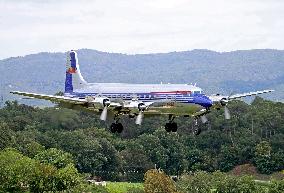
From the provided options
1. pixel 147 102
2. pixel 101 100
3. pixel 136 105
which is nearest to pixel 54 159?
pixel 101 100

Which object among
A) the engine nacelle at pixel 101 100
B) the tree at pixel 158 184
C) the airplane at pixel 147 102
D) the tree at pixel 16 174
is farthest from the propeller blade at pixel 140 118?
the tree at pixel 158 184

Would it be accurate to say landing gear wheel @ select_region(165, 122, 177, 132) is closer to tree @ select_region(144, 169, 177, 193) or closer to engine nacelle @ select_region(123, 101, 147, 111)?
engine nacelle @ select_region(123, 101, 147, 111)

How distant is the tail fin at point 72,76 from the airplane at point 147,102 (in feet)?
27.2

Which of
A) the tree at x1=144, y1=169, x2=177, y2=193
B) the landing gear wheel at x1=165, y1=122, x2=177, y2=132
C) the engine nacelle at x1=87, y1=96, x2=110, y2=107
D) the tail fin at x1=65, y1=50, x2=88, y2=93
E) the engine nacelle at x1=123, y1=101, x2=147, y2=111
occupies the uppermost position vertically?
the tail fin at x1=65, y1=50, x2=88, y2=93

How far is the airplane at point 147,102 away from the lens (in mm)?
88438

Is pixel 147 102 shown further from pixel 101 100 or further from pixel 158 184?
pixel 158 184

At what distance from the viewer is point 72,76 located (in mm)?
105812

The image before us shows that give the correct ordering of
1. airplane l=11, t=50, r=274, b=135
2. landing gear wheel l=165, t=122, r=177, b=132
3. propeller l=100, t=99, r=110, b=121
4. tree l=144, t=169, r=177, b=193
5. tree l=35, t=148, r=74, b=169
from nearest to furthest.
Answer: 1. propeller l=100, t=99, r=110, b=121
2. airplane l=11, t=50, r=274, b=135
3. landing gear wheel l=165, t=122, r=177, b=132
4. tree l=144, t=169, r=177, b=193
5. tree l=35, t=148, r=74, b=169

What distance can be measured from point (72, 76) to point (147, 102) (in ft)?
63.9

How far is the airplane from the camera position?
88.4 metres

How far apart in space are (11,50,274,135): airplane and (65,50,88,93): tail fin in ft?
27.2

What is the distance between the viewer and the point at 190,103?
3477 inches

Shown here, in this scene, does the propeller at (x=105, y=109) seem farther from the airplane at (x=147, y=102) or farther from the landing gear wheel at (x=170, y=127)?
the landing gear wheel at (x=170, y=127)

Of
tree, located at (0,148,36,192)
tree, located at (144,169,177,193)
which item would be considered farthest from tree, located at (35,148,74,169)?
tree, located at (144,169,177,193)
